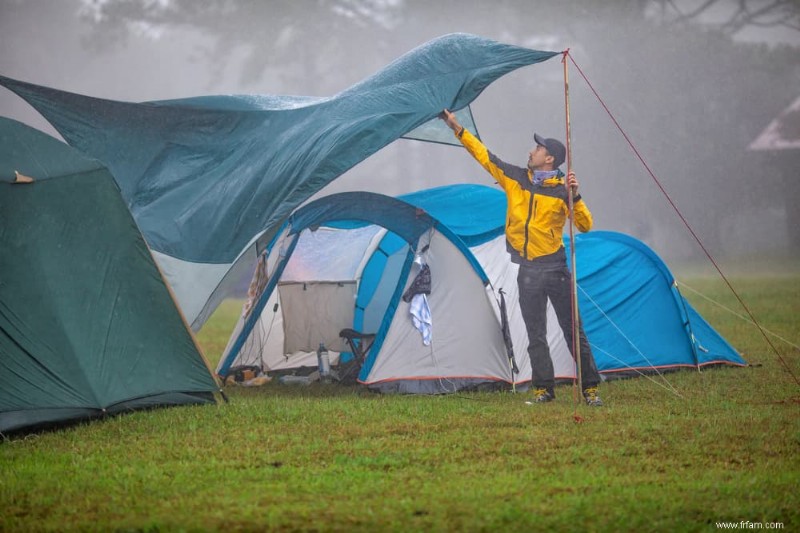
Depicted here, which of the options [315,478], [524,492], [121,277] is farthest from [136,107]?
[524,492]

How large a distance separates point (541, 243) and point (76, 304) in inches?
114

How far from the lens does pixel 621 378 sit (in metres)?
7.61

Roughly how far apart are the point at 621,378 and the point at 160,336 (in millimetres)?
3631

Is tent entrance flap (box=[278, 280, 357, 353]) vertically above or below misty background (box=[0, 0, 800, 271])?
below

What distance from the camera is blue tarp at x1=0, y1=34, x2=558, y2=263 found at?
6375 mm

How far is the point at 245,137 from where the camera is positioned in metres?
7.25

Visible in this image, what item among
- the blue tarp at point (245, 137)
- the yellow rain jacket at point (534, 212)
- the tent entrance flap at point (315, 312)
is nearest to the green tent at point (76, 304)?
the blue tarp at point (245, 137)

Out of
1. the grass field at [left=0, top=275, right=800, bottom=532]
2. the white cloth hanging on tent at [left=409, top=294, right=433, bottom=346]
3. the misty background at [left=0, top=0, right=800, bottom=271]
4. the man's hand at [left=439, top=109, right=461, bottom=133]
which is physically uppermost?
the misty background at [left=0, top=0, right=800, bottom=271]

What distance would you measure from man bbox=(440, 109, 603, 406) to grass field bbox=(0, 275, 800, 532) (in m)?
0.35

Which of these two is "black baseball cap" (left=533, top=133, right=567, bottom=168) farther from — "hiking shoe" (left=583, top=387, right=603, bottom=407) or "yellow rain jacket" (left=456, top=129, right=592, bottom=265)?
"hiking shoe" (left=583, top=387, right=603, bottom=407)

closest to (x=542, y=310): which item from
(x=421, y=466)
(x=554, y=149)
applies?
(x=554, y=149)

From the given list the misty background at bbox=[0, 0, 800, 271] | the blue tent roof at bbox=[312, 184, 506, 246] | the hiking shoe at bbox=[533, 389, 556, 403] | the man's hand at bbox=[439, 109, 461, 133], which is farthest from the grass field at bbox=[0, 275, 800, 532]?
the misty background at bbox=[0, 0, 800, 271]

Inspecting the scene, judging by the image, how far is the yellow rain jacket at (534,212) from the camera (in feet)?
21.0

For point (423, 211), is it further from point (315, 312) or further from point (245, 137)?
point (315, 312)
